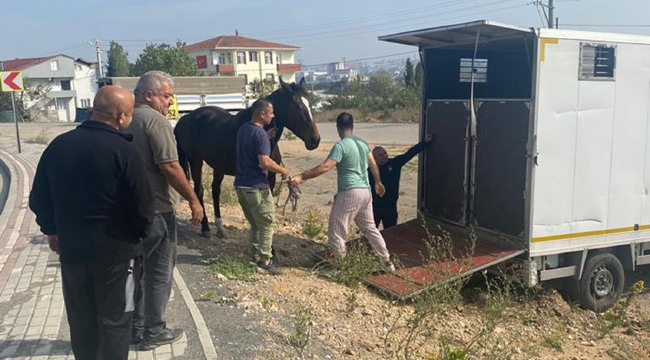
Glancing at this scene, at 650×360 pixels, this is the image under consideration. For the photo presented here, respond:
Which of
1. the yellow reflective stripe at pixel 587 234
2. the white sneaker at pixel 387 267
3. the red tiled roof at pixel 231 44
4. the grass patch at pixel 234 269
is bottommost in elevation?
the white sneaker at pixel 387 267

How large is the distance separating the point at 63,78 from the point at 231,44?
24149 mm

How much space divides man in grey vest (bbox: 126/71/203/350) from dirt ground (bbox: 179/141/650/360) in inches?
34.8

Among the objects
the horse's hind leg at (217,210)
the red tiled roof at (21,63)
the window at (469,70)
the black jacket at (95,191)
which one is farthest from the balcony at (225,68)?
the black jacket at (95,191)

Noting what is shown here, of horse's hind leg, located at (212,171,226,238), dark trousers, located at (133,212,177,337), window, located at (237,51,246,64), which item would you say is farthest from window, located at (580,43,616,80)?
window, located at (237,51,246,64)

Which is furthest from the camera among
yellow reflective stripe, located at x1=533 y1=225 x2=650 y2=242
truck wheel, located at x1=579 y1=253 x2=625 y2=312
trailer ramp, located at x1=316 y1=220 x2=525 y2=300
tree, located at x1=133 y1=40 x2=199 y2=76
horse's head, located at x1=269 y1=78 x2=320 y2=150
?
tree, located at x1=133 y1=40 x2=199 y2=76

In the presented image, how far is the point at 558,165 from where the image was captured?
20.3ft

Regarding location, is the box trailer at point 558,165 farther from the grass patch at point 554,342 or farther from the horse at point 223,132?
the horse at point 223,132

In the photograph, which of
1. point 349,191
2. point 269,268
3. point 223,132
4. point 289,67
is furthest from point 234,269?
point 289,67

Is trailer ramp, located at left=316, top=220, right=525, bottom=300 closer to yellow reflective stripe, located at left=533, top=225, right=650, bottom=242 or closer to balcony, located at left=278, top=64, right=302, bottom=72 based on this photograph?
yellow reflective stripe, located at left=533, top=225, right=650, bottom=242

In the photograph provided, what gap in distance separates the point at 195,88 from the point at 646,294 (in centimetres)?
2231

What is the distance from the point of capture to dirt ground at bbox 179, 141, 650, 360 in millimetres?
4758

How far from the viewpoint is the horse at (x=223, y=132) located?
7125 millimetres

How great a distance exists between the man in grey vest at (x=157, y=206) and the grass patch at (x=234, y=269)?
1.58 meters

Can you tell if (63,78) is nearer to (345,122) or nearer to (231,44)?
(231,44)
